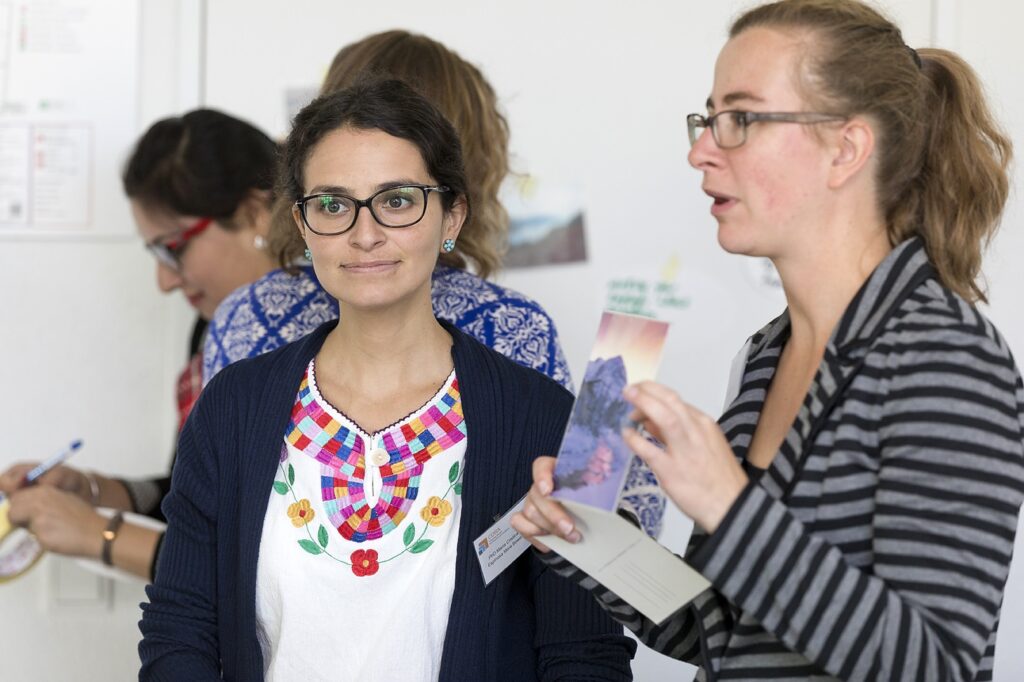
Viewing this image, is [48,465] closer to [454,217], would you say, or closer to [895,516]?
[454,217]

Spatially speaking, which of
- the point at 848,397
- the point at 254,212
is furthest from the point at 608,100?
the point at 848,397

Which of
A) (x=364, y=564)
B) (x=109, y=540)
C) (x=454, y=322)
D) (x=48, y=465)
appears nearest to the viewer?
(x=364, y=564)

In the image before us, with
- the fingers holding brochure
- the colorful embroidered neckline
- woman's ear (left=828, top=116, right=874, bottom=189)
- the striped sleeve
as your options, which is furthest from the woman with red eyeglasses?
the striped sleeve

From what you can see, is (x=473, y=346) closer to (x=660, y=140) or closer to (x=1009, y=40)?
(x=660, y=140)

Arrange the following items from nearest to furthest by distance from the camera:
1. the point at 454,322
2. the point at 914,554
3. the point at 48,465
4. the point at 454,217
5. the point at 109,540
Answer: the point at 914,554
the point at 454,217
the point at 454,322
the point at 48,465
the point at 109,540

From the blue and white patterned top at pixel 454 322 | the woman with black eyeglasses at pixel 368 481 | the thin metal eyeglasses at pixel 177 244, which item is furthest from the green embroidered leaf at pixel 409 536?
the thin metal eyeglasses at pixel 177 244

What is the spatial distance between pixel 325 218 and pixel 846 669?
0.81 metres

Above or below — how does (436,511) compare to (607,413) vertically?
below

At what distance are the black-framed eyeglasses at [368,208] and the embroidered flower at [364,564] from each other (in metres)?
0.39

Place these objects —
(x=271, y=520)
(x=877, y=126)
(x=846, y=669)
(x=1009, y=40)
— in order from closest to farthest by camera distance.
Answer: (x=846, y=669), (x=877, y=126), (x=271, y=520), (x=1009, y=40)

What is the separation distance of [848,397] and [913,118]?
1.01 feet

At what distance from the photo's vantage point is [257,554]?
4.50 feet

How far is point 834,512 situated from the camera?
3.45 ft

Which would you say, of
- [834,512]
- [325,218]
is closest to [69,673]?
[325,218]
